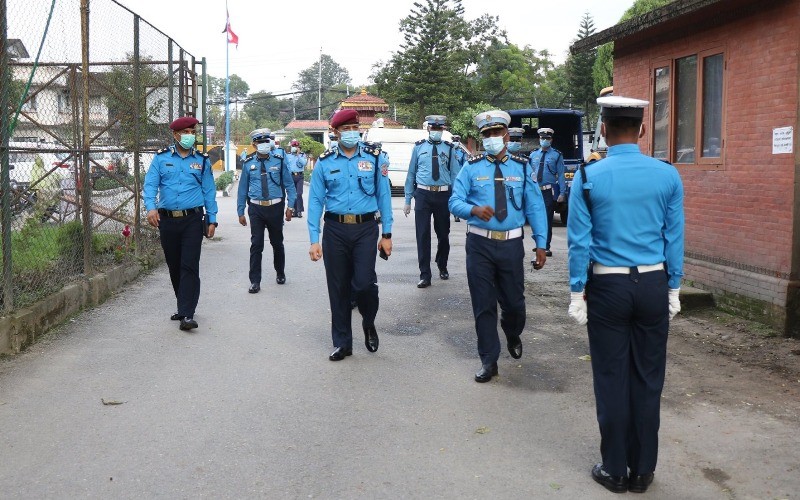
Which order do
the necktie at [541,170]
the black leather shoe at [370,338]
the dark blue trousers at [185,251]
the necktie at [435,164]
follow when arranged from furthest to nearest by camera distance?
the necktie at [541,170], the necktie at [435,164], the dark blue trousers at [185,251], the black leather shoe at [370,338]

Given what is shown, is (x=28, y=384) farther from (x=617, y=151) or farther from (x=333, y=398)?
(x=617, y=151)

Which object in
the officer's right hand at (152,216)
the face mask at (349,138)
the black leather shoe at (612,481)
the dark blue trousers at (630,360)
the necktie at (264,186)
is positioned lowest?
the black leather shoe at (612,481)

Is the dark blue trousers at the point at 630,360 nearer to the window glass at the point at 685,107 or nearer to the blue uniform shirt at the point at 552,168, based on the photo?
the window glass at the point at 685,107

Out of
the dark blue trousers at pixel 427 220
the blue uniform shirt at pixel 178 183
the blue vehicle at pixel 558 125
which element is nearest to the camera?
the blue uniform shirt at pixel 178 183

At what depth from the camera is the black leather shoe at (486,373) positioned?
263 inches

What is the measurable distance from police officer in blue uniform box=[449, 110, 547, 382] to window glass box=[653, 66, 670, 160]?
15.5 feet

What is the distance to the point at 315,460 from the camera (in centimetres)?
494

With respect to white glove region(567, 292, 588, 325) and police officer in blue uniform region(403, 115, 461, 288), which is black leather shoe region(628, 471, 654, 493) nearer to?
white glove region(567, 292, 588, 325)

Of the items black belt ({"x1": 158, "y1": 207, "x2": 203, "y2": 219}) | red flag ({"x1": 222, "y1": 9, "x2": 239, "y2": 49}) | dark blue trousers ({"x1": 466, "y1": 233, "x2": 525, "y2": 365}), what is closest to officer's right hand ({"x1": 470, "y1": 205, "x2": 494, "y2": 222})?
dark blue trousers ({"x1": 466, "y1": 233, "x2": 525, "y2": 365})

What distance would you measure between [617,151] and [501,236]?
2.26m

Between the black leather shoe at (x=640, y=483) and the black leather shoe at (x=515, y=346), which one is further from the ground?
the black leather shoe at (x=515, y=346)

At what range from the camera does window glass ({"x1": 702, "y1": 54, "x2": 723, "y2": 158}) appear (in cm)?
980

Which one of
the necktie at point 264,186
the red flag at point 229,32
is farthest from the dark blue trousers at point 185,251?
the red flag at point 229,32

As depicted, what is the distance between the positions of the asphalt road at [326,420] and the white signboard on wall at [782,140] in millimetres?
2621
